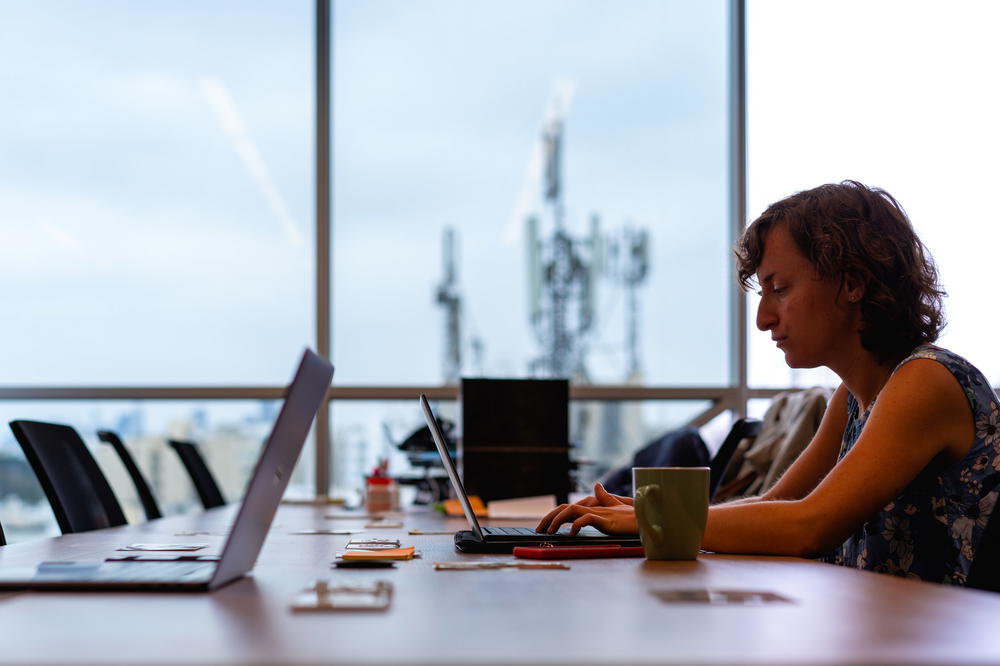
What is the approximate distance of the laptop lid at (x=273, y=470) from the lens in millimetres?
983

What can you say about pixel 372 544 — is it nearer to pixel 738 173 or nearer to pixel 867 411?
pixel 867 411

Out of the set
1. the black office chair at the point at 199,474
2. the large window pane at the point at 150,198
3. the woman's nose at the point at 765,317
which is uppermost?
the large window pane at the point at 150,198

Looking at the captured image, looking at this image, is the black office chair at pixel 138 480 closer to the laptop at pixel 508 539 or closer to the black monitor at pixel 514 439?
the black monitor at pixel 514 439

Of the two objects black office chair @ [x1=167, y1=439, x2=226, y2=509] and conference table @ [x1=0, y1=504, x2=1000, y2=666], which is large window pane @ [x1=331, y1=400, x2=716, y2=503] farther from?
conference table @ [x1=0, y1=504, x2=1000, y2=666]

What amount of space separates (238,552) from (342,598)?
0.20 metres

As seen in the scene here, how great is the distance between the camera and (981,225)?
16.6 feet

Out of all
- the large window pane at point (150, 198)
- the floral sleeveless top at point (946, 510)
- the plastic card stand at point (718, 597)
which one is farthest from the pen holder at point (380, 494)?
the large window pane at point (150, 198)

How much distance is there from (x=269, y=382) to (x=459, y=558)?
3.81 metres

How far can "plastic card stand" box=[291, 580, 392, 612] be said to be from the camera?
829 millimetres

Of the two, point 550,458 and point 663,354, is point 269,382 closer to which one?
point 663,354

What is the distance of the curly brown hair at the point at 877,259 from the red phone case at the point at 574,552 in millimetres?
605

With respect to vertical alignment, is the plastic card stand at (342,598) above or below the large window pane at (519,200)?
below

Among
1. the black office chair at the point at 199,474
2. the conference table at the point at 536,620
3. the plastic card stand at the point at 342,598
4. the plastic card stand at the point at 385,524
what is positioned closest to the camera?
the conference table at the point at 536,620

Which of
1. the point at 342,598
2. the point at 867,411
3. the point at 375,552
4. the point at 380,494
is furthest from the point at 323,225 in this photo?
the point at 342,598
